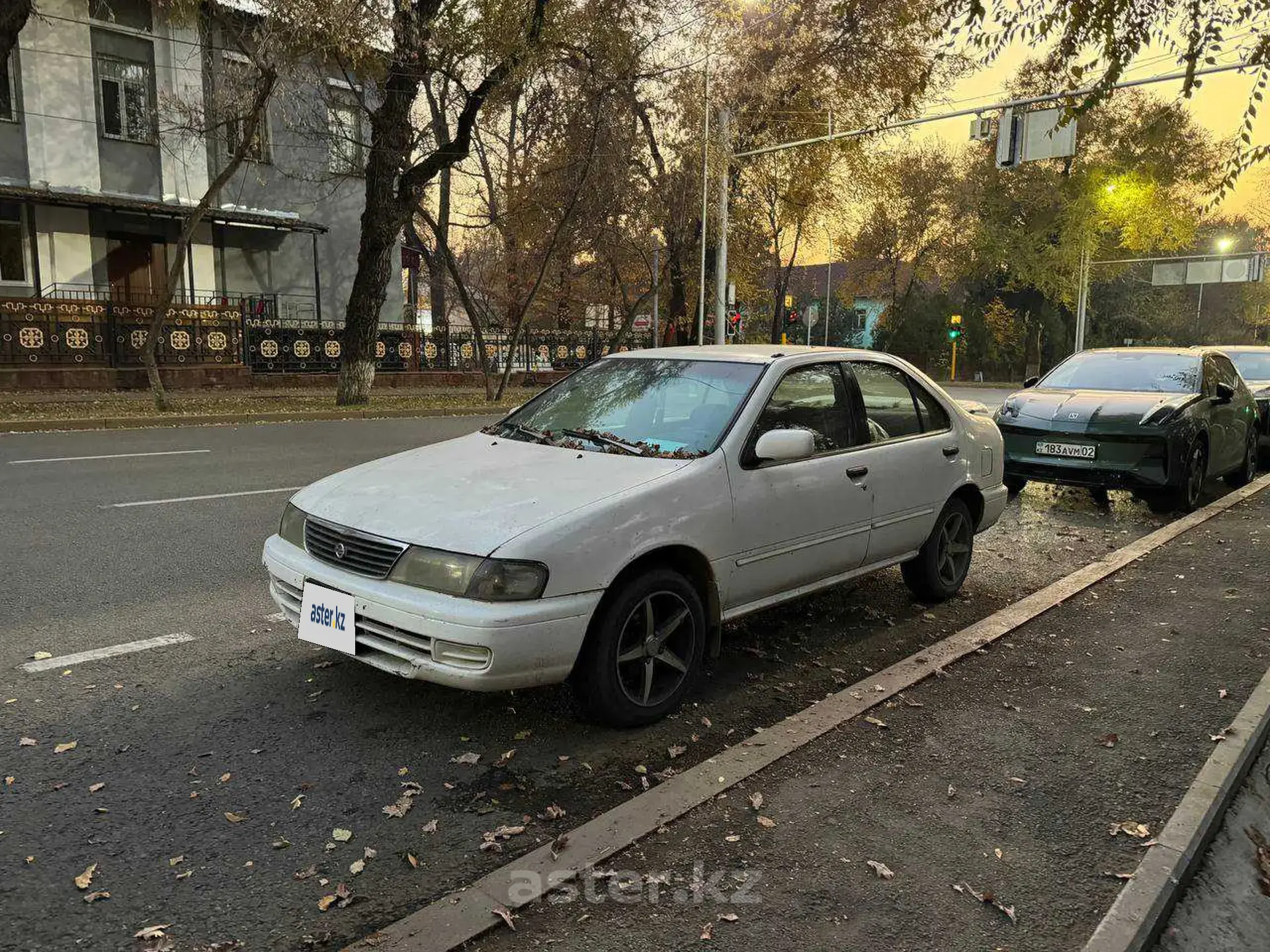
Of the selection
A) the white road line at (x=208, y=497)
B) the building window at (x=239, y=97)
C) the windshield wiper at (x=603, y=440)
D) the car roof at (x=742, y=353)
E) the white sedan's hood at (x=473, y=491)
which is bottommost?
the white road line at (x=208, y=497)

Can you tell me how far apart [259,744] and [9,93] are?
24236 millimetres

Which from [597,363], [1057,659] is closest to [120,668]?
[597,363]

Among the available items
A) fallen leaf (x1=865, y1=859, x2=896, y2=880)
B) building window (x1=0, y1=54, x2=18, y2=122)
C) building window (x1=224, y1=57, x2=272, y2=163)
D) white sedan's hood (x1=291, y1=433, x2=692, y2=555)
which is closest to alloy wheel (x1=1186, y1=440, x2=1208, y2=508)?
white sedan's hood (x1=291, y1=433, x2=692, y2=555)

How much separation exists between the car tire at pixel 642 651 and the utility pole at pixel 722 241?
884 inches

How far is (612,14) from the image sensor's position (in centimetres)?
2019

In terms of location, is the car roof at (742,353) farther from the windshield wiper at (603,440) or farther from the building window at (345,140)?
the building window at (345,140)

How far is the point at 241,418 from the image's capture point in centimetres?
1622

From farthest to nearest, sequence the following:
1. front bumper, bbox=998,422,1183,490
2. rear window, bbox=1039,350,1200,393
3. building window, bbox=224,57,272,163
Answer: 1. building window, bbox=224,57,272,163
2. rear window, bbox=1039,350,1200,393
3. front bumper, bbox=998,422,1183,490

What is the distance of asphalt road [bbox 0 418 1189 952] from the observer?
8.92 feet

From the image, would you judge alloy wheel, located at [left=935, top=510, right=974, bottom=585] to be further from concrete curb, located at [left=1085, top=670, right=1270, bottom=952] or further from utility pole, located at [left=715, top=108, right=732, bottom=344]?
utility pole, located at [left=715, top=108, right=732, bottom=344]

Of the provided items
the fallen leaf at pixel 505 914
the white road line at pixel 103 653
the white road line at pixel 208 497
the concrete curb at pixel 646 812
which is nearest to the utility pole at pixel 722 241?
the white road line at pixel 208 497

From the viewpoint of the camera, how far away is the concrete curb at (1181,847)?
2.57 m

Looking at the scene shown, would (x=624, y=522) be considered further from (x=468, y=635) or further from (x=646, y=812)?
(x=646, y=812)

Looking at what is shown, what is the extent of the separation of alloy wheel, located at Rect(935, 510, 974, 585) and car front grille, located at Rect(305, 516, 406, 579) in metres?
3.41
